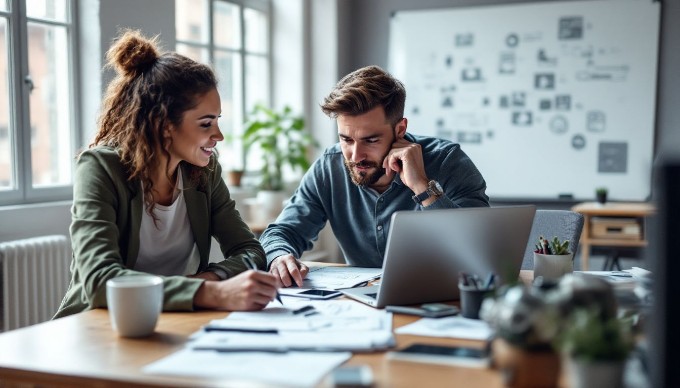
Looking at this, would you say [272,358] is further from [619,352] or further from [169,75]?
[169,75]

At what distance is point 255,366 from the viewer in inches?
43.5

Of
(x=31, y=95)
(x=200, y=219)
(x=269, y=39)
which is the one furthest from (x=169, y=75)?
(x=269, y=39)

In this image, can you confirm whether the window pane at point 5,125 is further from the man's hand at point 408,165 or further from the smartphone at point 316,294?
the smartphone at point 316,294

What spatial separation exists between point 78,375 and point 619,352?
775 millimetres

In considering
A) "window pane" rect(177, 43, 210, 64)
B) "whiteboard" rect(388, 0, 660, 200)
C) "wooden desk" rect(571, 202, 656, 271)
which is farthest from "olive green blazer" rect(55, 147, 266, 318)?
"whiteboard" rect(388, 0, 660, 200)

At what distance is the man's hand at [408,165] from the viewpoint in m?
2.09

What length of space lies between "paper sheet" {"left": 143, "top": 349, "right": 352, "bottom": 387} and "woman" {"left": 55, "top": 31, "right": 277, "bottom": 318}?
481 millimetres

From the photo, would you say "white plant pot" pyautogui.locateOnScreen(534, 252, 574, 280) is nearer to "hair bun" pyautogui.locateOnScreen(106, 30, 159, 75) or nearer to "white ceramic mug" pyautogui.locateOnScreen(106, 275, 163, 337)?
"white ceramic mug" pyautogui.locateOnScreen(106, 275, 163, 337)

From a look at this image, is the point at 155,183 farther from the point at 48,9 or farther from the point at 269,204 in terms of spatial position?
the point at 269,204

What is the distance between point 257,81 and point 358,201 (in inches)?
111

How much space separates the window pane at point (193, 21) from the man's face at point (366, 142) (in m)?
2.22

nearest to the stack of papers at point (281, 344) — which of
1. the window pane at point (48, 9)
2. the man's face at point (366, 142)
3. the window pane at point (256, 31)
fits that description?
the man's face at point (366, 142)

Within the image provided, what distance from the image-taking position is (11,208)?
2766 millimetres

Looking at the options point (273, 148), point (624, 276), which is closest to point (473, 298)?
point (624, 276)
